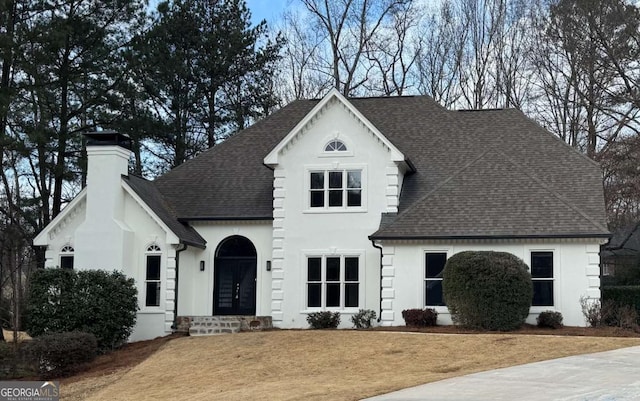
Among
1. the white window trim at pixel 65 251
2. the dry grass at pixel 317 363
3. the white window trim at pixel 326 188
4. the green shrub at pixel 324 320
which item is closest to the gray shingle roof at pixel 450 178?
the white window trim at pixel 326 188

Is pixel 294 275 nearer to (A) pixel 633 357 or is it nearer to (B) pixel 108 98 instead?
(A) pixel 633 357

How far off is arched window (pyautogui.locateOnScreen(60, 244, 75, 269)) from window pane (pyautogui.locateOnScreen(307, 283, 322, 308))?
8.14 m

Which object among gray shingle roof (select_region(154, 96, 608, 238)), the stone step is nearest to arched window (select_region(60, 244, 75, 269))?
gray shingle roof (select_region(154, 96, 608, 238))

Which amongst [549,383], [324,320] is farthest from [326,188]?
[549,383]

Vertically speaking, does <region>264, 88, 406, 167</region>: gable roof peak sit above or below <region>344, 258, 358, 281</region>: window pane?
above

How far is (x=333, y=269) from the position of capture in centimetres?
2734

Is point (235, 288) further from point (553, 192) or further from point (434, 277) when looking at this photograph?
point (553, 192)

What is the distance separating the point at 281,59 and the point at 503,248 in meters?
26.2

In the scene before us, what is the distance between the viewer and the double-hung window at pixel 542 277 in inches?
987

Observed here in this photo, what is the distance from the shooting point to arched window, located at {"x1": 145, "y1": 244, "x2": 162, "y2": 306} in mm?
27719

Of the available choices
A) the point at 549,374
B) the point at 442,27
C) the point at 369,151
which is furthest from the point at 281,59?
the point at 549,374

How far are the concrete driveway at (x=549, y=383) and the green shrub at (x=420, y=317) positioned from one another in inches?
283

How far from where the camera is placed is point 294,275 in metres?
27.4

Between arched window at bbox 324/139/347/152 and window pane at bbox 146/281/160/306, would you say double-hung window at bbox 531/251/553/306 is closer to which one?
arched window at bbox 324/139/347/152
